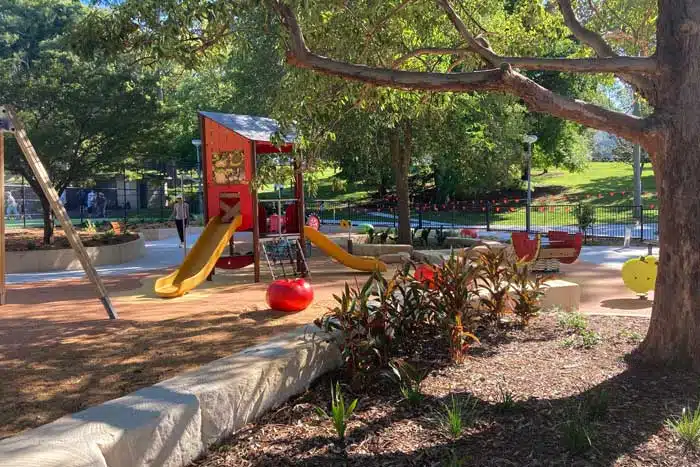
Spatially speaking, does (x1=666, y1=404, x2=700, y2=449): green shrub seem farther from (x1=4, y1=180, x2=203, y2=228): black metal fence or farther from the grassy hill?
the grassy hill

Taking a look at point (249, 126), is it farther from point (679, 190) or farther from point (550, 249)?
point (679, 190)

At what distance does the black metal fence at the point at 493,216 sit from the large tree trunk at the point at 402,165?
278 inches

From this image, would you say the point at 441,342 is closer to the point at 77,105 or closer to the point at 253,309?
the point at 253,309

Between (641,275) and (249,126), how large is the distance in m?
7.70

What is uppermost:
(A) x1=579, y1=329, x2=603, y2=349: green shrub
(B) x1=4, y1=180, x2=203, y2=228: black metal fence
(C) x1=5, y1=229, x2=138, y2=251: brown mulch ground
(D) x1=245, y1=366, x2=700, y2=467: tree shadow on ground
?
(B) x1=4, y1=180, x2=203, y2=228: black metal fence

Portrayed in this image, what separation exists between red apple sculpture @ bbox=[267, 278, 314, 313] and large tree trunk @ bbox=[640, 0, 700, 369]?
3.83 metres

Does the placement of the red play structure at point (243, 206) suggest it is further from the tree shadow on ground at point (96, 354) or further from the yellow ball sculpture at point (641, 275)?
the tree shadow on ground at point (96, 354)

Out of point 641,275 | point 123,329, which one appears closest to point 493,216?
point 641,275

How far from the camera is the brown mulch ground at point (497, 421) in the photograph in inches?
132

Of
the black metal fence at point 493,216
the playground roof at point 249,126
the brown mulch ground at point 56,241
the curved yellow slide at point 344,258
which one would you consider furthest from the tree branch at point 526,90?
the black metal fence at point 493,216

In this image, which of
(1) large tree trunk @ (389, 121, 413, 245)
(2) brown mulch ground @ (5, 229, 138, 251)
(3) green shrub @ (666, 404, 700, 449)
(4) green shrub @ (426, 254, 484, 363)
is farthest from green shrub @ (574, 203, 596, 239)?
(3) green shrub @ (666, 404, 700, 449)

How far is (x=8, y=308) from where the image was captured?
28.2ft

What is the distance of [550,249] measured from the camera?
38.3 ft

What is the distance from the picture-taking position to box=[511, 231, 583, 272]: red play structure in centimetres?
1146
